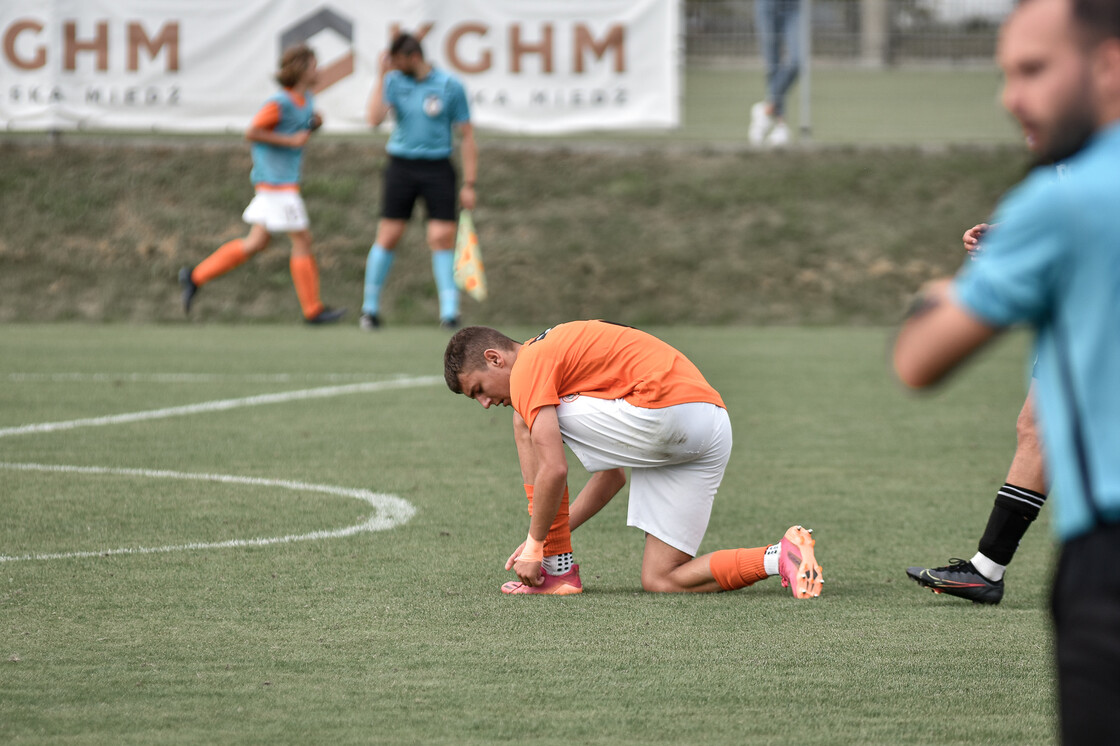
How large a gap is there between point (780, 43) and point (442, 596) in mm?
14570

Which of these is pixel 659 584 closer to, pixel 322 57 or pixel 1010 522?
pixel 1010 522

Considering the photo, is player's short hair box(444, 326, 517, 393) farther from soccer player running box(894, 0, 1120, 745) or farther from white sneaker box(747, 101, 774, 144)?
white sneaker box(747, 101, 774, 144)

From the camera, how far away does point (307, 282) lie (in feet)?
41.5

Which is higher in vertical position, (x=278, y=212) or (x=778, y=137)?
(x=778, y=137)

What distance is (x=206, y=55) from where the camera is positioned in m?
16.1

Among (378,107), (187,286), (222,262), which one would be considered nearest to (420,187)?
(378,107)

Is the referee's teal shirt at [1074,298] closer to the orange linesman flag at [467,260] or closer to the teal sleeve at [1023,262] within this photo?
the teal sleeve at [1023,262]

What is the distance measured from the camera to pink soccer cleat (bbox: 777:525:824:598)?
15.1ft

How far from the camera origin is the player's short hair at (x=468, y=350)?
461 centimetres

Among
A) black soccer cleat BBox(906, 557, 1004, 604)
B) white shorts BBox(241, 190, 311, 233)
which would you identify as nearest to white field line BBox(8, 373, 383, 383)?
white shorts BBox(241, 190, 311, 233)

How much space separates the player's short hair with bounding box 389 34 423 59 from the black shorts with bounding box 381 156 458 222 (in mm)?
964

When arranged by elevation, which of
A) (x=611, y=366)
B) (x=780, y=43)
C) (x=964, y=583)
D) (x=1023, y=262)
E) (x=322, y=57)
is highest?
(x=780, y=43)

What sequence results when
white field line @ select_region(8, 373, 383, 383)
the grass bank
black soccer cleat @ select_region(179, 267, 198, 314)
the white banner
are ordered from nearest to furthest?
white field line @ select_region(8, 373, 383, 383), black soccer cleat @ select_region(179, 267, 198, 314), the grass bank, the white banner

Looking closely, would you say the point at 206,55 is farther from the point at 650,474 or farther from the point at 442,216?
the point at 650,474
